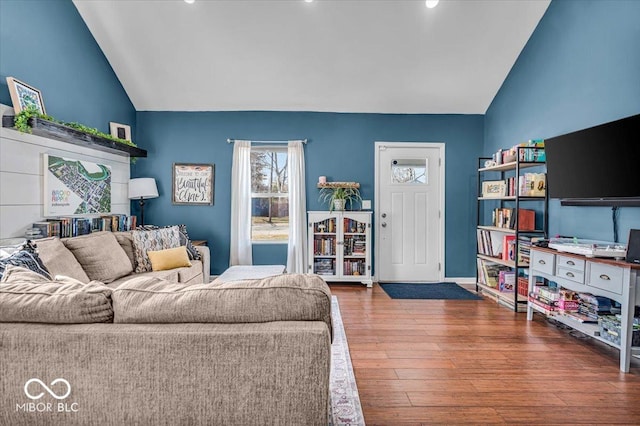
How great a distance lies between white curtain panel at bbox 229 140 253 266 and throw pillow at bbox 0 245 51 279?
9.35 ft

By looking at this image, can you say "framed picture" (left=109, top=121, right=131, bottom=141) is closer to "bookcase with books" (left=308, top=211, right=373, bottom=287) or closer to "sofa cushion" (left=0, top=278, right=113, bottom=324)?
"bookcase with books" (left=308, top=211, right=373, bottom=287)

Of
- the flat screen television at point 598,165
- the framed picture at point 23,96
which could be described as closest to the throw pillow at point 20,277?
the framed picture at point 23,96

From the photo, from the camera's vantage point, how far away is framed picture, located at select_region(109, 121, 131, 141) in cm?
452

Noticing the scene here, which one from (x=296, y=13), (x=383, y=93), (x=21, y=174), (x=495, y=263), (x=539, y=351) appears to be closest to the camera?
(x=539, y=351)

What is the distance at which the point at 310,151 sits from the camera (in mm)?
5133

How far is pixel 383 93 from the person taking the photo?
4.83 meters

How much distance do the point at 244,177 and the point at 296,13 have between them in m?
2.18

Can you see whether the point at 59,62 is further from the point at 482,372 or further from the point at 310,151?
the point at 482,372

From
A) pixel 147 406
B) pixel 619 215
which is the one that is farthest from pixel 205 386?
pixel 619 215

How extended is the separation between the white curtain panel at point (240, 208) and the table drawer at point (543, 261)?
3.43 m

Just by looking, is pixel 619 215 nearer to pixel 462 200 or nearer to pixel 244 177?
pixel 462 200

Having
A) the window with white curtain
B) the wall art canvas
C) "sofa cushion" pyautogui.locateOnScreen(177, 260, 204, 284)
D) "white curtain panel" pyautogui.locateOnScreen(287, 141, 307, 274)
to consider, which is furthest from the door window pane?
→ the wall art canvas

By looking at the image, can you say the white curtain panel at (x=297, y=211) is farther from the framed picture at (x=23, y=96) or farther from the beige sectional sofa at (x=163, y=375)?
the beige sectional sofa at (x=163, y=375)

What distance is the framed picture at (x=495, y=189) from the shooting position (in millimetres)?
4094
